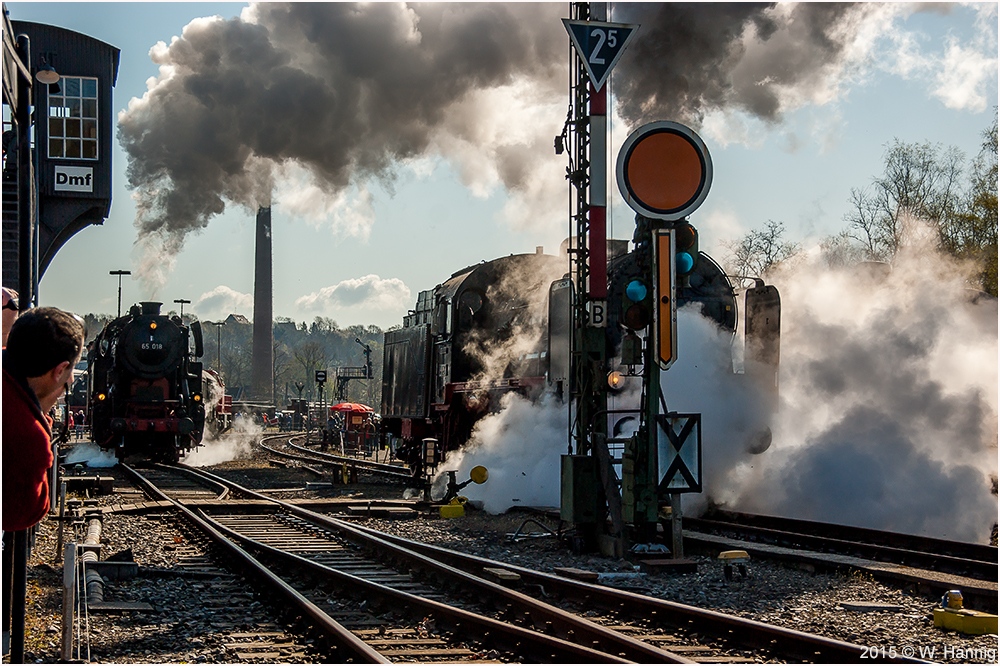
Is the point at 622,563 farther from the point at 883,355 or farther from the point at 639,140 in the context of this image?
the point at 883,355

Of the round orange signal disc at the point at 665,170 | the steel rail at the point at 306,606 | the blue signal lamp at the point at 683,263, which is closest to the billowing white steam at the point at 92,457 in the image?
the steel rail at the point at 306,606

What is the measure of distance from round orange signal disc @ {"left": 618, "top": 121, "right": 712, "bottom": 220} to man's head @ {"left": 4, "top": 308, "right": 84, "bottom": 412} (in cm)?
677

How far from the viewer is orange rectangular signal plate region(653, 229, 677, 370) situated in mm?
9578

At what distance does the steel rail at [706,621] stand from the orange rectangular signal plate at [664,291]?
2.42 metres

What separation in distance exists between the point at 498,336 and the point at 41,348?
1445 cm

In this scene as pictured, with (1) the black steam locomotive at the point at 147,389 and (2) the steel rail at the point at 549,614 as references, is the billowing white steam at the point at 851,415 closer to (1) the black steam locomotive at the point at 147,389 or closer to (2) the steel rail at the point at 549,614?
(2) the steel rail at the point at 549,614

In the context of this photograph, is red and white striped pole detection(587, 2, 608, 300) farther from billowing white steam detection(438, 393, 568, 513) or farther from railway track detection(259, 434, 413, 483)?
railway track detection(259, 434, 413, 483)

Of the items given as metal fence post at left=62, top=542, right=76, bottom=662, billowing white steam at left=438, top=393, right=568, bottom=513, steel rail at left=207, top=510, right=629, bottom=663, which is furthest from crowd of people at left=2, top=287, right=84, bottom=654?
billowing white steam at left=438, top=393, right=568, bottom=513

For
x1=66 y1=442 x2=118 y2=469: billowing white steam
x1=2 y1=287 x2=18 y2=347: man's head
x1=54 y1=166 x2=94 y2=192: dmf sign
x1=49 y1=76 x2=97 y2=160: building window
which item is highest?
x1=49 y1=76 x2=97 y2=160: building window

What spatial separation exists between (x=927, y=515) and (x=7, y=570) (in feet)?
33.4

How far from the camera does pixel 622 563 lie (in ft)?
32.1

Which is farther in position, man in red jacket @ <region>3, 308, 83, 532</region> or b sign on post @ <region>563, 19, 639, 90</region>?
b sign on post @ <region>563, 19, 639, 90</region>

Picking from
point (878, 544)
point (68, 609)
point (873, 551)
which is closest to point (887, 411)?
point (878, 544)

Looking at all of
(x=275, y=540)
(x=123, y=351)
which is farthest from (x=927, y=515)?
(x=123, y=351)
